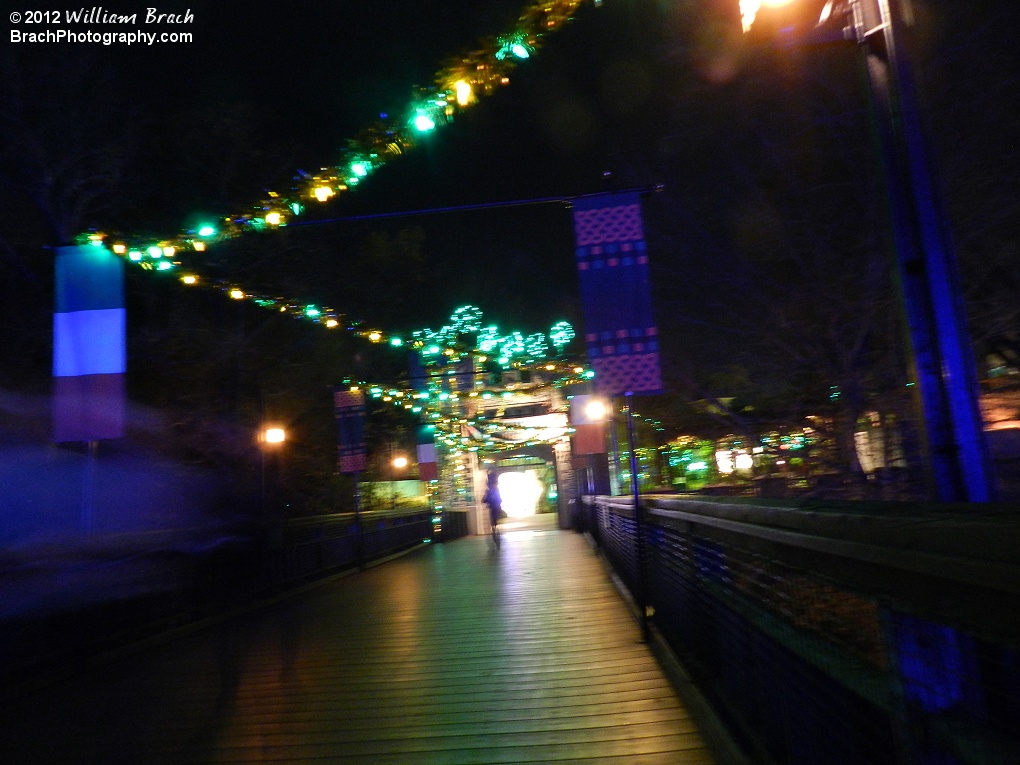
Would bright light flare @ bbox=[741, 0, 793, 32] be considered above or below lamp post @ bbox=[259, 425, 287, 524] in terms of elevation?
above

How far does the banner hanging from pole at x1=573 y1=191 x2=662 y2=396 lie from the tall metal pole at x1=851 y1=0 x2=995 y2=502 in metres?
2.38

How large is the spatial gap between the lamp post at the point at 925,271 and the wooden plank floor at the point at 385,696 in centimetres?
169

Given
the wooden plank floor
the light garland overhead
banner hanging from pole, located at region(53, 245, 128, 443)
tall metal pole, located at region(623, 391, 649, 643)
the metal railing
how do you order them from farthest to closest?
banner hanging from pole, located at region(53, 245, 128, 443), tall metal pole, located at region(623, 391, 649, 643), the light garland overhead, the wooden plank floor, the metal railing

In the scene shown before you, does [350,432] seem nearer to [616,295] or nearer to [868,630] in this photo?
[616,295]

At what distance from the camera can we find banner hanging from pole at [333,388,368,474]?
43.6 ft

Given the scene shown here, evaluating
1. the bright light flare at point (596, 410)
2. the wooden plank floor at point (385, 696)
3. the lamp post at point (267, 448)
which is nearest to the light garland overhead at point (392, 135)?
the lamp post at point (267, 448)

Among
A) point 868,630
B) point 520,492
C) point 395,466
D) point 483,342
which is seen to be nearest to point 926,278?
point 868,630

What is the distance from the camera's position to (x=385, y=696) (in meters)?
5.02

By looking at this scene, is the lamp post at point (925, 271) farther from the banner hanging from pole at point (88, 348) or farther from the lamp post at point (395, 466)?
the lamp post at point (395, 466)

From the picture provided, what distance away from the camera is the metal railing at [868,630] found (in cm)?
135

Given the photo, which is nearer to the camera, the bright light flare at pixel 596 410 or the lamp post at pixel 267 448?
the lamp post at pixel 267 448

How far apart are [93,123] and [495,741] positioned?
10.8 m

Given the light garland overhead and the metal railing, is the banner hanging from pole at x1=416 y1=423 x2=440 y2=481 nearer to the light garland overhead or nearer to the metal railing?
the light garland overhead

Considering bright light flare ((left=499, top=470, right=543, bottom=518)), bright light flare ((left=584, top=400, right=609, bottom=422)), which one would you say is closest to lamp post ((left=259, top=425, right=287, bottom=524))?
bright light flare ((left=584, top=400, right=609, bottom=422))
